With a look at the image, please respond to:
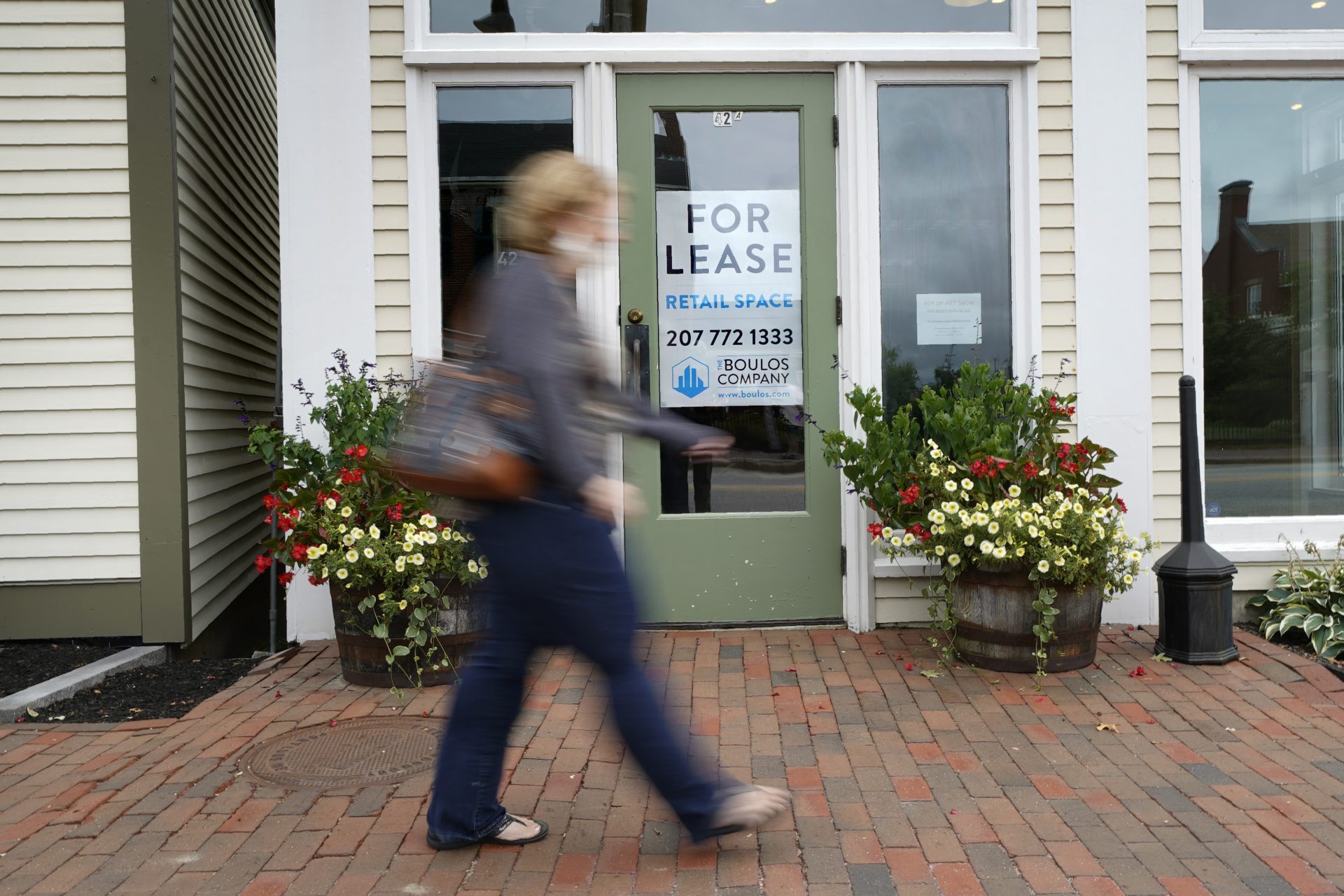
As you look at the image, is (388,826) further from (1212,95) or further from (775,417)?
(1212,95)

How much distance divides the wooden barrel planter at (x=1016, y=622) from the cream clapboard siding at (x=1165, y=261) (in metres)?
1.06

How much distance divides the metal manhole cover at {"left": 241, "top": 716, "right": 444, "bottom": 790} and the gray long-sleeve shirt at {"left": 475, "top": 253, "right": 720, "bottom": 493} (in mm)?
1289

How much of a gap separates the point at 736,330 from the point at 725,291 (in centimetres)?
20

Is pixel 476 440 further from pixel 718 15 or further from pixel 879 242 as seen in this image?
pixel 718 15

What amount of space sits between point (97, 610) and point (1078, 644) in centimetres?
445

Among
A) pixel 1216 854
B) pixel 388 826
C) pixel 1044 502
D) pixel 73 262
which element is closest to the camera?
pixel 1216 854

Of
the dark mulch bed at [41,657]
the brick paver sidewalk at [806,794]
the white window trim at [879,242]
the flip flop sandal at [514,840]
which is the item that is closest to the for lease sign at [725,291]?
the white window trim at [879,242]

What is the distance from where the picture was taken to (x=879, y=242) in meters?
5.11

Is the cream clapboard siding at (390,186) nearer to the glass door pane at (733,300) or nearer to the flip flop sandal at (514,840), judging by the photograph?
the glass door pane at (733,300)

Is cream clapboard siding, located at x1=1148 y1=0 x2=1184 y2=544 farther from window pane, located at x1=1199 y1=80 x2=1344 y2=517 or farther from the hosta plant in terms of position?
the hosta plant

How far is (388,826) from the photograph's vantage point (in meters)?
3.02

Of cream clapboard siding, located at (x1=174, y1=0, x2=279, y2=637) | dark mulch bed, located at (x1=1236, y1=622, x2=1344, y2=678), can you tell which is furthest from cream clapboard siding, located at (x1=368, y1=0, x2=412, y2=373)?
dark mulch bed, located at (x1=1236, y1=622, x2=1344, y2=678)

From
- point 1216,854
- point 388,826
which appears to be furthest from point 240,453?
point 1216,854

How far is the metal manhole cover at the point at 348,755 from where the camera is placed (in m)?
3.37
